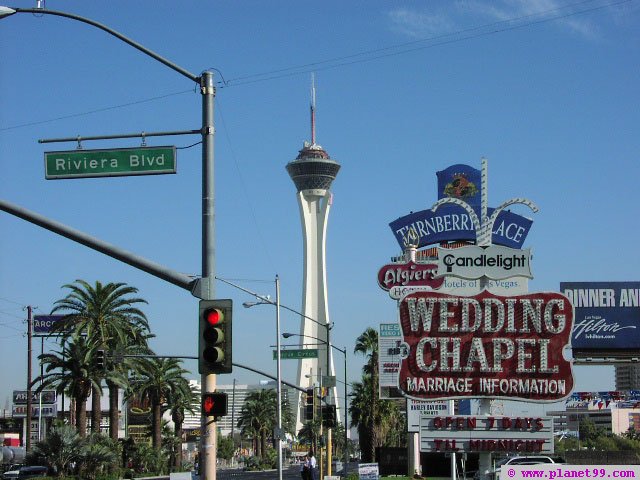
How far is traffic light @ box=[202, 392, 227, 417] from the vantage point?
18.7 meters

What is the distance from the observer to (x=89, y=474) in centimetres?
6125

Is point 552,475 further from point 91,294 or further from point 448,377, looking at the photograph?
point 91,294

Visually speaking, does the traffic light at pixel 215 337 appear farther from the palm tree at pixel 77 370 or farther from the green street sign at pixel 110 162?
the palm tree at pixel 77 370

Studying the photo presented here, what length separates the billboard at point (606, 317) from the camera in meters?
75.9

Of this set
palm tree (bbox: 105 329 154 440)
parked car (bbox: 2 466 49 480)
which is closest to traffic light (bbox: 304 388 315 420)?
palm tree (bbox: 105 329 154 440)

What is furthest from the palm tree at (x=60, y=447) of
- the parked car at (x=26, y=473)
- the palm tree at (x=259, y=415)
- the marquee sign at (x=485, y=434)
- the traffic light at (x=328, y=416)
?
the palm tree at (x=259, y=415)

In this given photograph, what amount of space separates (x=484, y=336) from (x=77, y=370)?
36.3 meters

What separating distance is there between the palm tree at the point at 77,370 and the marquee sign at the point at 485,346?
33184 mm

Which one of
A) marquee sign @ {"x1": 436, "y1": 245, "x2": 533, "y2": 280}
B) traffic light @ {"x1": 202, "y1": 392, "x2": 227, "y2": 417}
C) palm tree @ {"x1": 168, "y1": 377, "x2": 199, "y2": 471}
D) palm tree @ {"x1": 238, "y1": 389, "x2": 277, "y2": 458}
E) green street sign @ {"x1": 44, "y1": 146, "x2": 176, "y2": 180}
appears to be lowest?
palm tree @ {"x1": 238, "y1": 389, "x2": 277, "y2": 458}

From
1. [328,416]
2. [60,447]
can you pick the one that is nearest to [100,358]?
[328,416]

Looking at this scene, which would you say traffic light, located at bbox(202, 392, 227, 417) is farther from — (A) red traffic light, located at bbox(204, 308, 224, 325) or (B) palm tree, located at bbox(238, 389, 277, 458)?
(B) palm tree, located at bbox(238, 389, 277, 458)

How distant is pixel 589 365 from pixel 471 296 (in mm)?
47944

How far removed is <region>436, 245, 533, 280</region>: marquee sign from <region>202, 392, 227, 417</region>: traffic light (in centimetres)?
1630

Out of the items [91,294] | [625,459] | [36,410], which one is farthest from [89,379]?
[36,410]
